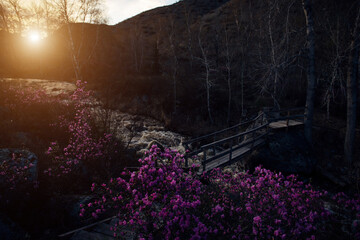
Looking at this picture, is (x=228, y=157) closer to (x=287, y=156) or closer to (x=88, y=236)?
(x=287, y=156)

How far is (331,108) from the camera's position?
64.0 feet

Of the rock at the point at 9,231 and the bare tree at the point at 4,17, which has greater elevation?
the bare tree at the point at 4,17

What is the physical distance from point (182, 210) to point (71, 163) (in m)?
5.13

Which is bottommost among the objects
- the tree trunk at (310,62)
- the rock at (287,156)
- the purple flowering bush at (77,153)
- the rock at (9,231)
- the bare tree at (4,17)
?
the rock at (287,156)

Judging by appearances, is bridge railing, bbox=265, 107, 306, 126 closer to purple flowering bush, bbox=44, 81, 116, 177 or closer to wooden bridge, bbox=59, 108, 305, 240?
wooden bridge, bbox=59, 108, 305, 240

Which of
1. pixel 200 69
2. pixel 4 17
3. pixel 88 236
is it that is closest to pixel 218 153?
pixel 88 236

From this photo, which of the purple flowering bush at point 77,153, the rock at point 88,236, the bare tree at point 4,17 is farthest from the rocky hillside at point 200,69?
the rock at point 88,236

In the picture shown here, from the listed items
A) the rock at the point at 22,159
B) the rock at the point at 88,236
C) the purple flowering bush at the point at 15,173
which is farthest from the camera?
the rock at the point at 22,159

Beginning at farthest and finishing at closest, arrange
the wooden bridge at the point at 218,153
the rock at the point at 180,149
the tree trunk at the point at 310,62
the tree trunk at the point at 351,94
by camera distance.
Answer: the rock at the point at 180,149 → the tree trunk at the point at 351,94 → the tree trunk at the point at 310,62 → the wooden bridge at the point at 218,153

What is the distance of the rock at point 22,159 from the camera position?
17.9ft

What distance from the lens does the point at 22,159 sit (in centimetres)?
561

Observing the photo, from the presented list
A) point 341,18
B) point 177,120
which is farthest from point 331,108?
point 177,120

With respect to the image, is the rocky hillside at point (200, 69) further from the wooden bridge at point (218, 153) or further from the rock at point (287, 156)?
the rock at point (287, 156)

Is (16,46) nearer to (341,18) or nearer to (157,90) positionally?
(157,90)
